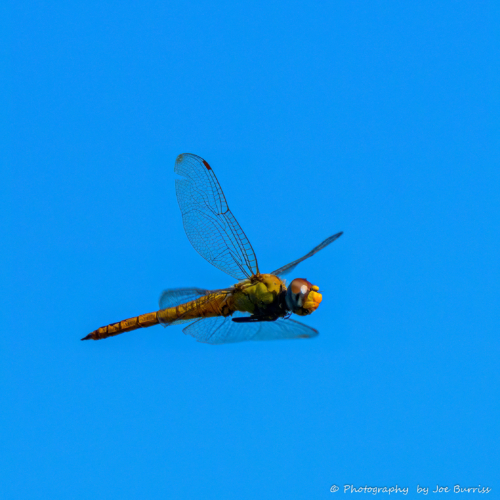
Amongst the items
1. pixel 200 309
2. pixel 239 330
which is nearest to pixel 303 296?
pixel 239 330

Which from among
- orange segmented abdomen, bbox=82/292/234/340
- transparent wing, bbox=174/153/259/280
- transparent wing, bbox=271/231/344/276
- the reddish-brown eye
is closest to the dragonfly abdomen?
orange segmented abdomen, bbox=82/292/234/340

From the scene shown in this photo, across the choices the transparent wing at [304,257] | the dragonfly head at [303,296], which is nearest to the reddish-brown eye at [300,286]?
the dragonfly head at [303,296]

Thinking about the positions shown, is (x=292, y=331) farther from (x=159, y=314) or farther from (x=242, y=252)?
(x=159, y=314)

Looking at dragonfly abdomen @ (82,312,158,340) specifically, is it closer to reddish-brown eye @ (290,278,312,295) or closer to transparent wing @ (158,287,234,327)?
transparent wing @ (158,287,234,327)

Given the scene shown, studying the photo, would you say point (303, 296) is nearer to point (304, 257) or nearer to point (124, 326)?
point (304, 257)

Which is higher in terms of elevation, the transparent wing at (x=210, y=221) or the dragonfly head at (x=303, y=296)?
the transparent wing at (x=210, y=221)

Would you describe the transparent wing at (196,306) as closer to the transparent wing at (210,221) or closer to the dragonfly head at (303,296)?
the transparent wing at (210,221)
